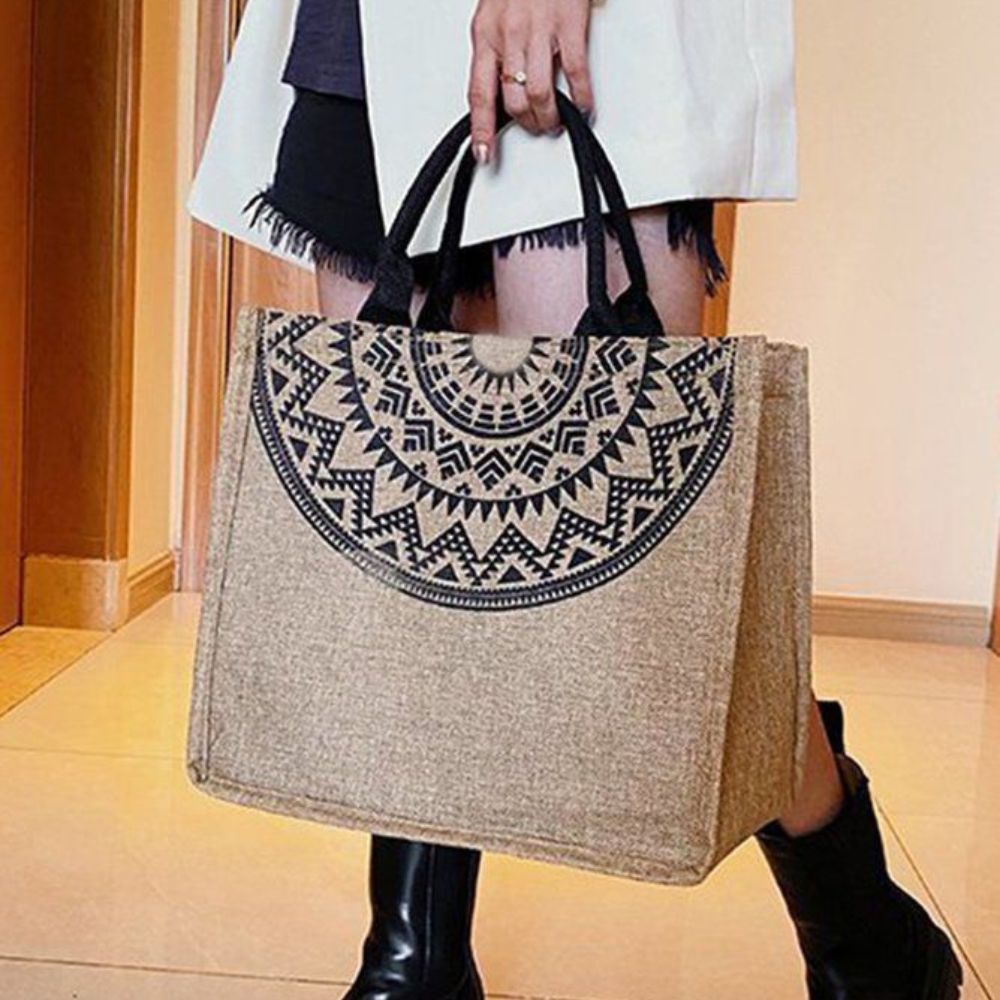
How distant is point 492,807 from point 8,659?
1454 mm

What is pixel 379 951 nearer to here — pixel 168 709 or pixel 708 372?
pixel 708 372

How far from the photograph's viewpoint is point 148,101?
7.68 feet

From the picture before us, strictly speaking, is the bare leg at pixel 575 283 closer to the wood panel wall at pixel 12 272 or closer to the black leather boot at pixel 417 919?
the black leather boot at pixel 417 919

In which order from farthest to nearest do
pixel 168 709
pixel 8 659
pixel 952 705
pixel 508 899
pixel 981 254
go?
pixel 981 254 → pixel 952 705 → pixel 8 659 → pixel 168 709 → pixel 508 899

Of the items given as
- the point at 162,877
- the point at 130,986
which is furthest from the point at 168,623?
the point at 130,986

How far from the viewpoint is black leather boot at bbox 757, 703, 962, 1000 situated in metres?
1.00

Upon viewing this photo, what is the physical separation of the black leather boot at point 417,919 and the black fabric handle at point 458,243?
31 centimetres

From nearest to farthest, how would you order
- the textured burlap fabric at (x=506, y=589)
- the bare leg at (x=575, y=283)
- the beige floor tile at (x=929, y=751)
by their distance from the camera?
1. the textured burlap fabric at (x=506, y=589)
2. the bare leg at (x=575, y=283)
3. the beige floor tile at (x=929, y=751)

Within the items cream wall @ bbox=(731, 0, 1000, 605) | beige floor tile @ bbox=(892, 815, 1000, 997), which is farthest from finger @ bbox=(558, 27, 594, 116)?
cream wall @ bbox=(731, 0, 1000, 605)

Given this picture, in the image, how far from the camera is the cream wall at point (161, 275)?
7.73ft

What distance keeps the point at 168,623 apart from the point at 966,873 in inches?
49.2

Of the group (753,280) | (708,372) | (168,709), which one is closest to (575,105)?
(708,372)

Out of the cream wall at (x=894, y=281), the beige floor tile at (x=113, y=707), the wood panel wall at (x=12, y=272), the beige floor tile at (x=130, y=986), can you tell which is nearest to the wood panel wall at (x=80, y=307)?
the wood panel wall at (x=12, y=272)

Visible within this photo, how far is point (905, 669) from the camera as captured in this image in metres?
2.46
